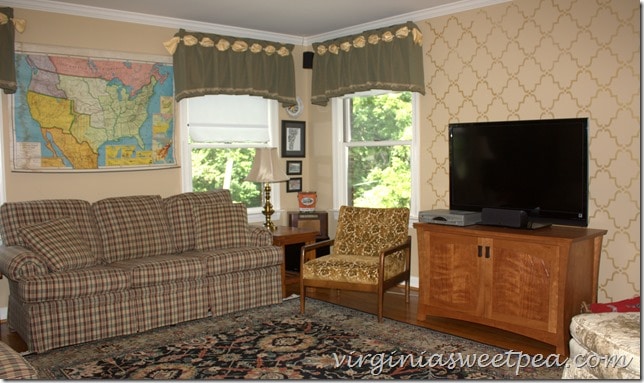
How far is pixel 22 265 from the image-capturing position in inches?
153

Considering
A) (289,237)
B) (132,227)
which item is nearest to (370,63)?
(289,237)

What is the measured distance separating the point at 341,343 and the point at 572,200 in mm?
1822

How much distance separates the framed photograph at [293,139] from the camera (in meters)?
6.46

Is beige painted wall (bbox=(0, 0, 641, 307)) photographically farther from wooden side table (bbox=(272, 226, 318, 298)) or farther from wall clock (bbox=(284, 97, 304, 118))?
wall clock (bbox=(284, 97, 304, 118))

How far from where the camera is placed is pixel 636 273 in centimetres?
426

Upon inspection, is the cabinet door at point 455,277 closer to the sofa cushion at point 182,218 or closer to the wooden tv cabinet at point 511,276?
the wooden tv cabinet at point 511,276

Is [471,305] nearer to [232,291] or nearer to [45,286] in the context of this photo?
[232,291]

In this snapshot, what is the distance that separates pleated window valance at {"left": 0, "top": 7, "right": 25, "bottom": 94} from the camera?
460 cm

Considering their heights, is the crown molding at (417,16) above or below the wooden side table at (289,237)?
above

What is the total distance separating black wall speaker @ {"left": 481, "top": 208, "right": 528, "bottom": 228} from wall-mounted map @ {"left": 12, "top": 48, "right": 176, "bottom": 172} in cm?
290

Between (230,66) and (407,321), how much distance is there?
2918 mm

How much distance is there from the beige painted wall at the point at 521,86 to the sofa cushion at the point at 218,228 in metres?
0.76

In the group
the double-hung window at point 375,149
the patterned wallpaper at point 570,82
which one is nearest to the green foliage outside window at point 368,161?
the double-hung window at point 375,149

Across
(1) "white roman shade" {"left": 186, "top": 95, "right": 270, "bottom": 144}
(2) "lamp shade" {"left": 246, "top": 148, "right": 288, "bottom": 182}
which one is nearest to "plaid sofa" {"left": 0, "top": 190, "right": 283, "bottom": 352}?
(2) "lamp shade" {"left": 246, "top": 148, "right": 288, "bottom": 182}
